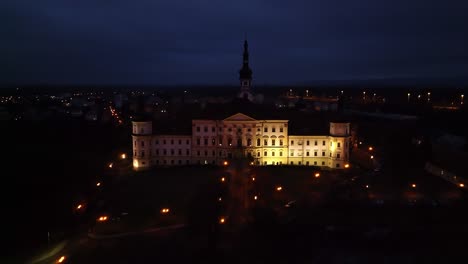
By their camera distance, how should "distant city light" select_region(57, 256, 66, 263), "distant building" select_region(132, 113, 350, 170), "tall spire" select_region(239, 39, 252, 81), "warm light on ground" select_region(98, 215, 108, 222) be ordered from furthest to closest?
"tall spire" select_region(239, 39, 252, 81) < "distant building" select_region(132, 113, 350, 170) < "warm light on ground" select_region(98, 215, 108, 222) < "distant city light" select_region(57, 256, 66, 263)

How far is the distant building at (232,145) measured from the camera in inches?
1730

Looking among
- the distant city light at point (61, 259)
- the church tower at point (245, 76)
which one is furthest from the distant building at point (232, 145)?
the distant city light at point (61, 259)

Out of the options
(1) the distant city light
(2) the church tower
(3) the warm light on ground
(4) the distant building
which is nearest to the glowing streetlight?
(1) the distant city light

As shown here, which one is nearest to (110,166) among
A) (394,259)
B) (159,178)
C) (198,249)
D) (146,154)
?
(146,154)

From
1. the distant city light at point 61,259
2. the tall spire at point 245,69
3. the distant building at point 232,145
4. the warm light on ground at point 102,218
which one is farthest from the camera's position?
the tall spire at point 245,69

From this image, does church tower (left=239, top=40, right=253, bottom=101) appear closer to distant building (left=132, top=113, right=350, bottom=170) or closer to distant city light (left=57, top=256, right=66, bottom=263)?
distant building (left=132, top=113, right=350, bottom=170)

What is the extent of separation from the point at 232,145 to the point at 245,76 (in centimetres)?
1620

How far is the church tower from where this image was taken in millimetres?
56844

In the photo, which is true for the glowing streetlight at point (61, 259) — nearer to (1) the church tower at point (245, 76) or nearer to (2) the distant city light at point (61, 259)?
(2) the distant city light at point (61, 259)

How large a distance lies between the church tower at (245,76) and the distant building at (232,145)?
13.5 metres

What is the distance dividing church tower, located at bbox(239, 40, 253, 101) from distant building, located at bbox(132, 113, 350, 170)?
530 inches

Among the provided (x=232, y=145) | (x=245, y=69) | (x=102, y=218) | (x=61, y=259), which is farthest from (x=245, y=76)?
(x=61, y=259)

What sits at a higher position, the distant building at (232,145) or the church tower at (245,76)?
the church tower at (245,76)

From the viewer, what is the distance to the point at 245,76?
→ 190 feet
